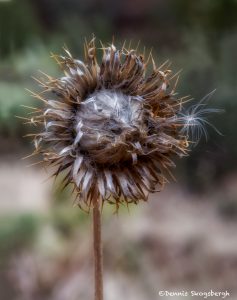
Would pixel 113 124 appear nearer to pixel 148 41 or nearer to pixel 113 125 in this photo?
pixel 113 125

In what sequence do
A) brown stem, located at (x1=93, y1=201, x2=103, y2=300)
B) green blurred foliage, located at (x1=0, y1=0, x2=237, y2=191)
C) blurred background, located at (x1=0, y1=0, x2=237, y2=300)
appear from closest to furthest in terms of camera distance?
1. brown stem, located at (x1=93, y1=201, x2=103, y2=300)
2. green blurred foliage, located at (x1=0, y1=0, x2=237, y2=191)
3. blurred background, located at (x1=0, y1=0, x2=237, y2=300)

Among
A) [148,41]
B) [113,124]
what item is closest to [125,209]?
[148,41]

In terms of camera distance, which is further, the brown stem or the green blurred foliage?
the green blurred foliage

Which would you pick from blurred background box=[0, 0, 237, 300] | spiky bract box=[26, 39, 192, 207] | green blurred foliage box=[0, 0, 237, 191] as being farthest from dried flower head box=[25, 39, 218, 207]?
blurred background box=[0, 0, 237, 300]

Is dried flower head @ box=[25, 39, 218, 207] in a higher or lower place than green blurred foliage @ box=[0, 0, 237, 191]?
lower

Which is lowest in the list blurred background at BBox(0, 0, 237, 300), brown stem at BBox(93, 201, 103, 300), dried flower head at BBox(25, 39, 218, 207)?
brown stem at BBox(93, 201, 103, 300)

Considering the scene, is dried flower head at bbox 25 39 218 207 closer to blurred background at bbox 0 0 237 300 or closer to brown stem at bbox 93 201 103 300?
brown stem at bbox 93 201 103 300

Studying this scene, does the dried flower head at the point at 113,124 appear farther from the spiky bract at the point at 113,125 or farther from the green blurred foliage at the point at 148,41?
the green blurred foliage at the point at 148,41
